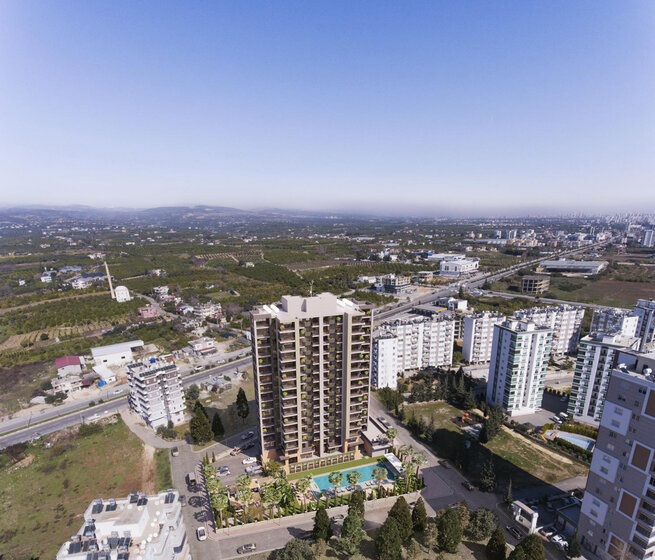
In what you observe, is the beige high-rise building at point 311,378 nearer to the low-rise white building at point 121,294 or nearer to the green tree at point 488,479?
the green tree at point 488,479

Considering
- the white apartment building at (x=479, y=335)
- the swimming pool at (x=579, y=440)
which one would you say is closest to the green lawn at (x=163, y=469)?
the swimming pool at (x=579, y=440)

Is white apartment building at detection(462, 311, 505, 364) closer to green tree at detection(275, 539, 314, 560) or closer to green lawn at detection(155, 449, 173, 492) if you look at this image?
green tree at detection(275, 539, 314, 560)

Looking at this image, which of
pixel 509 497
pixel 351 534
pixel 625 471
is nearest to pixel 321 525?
pixel 351 534

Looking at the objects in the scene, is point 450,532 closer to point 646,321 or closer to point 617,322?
point 617,322

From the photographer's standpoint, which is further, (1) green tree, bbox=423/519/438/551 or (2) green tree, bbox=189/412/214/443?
A: (2) green tree, bbox=189/412/214/443

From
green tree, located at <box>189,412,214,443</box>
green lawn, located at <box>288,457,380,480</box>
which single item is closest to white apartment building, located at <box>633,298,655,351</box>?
green lawn, located at <box>288,457,380,480</box>

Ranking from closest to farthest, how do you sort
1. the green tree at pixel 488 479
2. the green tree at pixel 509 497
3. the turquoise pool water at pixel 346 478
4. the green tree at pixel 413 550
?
the green tree at pixel 413 550 < the green tree at pixel 509 497 < the green tree at pixel 488 479 < the turquoise pool water at pixel 346 478

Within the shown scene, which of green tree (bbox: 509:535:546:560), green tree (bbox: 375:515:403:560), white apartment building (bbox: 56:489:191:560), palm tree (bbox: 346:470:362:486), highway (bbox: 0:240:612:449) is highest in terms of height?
white apartment building (bbox: 56:489:191:560)
